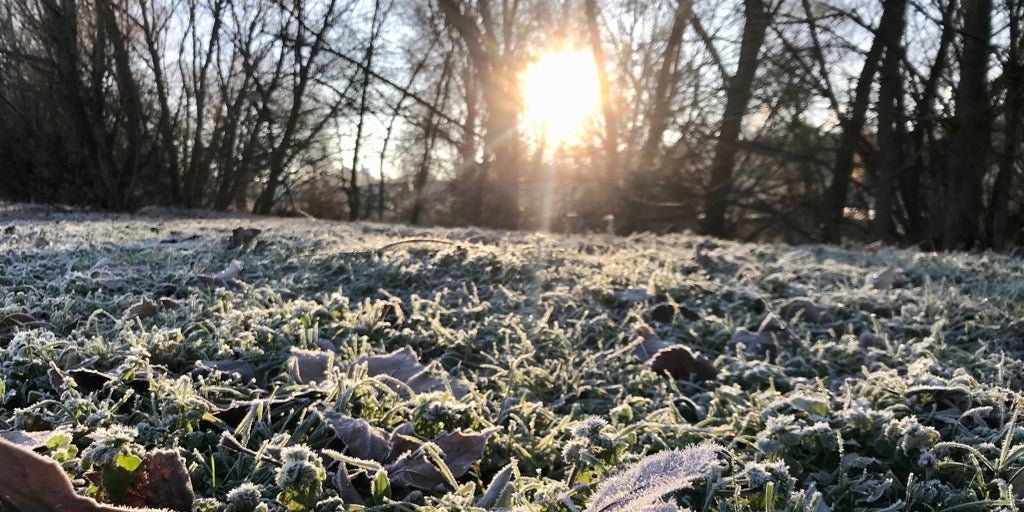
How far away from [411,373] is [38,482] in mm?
855

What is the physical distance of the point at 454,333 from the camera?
1.81 m

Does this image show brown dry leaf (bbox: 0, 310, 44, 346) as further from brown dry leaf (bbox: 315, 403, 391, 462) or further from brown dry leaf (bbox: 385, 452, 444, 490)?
brown dry leaf (bbox: 385, 452, 444, 490)

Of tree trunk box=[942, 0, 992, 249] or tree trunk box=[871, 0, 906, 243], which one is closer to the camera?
tree trunk box=[942, 0, 992, 249]

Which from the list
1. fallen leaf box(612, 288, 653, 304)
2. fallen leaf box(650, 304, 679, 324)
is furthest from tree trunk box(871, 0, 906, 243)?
fallen leaf box(650, 304, 679, 324)

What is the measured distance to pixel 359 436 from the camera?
106 centimetres

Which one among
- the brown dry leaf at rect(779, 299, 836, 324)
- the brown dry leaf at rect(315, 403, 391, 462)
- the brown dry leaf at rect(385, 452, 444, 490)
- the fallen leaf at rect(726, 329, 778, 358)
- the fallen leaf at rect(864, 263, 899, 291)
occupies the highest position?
the fallen leaf at rect(864, 263, 899, 291)

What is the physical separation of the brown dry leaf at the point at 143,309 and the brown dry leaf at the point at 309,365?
572 millimetres

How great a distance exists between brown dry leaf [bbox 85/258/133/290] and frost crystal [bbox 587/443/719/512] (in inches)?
71.9

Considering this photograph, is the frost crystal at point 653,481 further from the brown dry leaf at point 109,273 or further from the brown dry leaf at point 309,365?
the brown dry leaf at point 109,273

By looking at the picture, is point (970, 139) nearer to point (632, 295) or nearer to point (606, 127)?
point (606, 127)

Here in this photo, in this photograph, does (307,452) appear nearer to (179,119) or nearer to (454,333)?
(454,333)

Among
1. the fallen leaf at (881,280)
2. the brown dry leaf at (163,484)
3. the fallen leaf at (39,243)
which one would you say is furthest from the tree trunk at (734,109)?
the brown dry leaf at (163,484)

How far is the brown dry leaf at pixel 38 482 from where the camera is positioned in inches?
23.3

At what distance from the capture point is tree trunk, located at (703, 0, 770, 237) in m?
9.29
